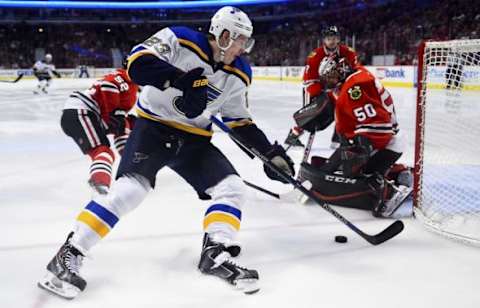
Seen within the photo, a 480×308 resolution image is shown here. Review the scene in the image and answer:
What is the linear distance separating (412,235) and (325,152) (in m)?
2.13

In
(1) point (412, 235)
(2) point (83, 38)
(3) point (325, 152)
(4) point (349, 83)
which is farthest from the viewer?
(2) point (83, 38)

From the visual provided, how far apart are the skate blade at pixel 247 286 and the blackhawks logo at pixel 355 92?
1.13 meters

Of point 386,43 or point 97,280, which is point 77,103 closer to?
point 97,280

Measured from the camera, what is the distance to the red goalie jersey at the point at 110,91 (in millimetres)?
2693

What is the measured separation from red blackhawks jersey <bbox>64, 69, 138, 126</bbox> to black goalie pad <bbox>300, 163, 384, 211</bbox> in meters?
1.10

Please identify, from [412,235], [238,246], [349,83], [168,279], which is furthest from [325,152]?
[168,279]

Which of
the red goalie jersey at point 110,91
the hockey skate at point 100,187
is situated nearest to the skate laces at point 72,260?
the hockey skate at point 100,187

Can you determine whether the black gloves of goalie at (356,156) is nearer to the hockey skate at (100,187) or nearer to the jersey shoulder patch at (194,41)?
the jersey shoulder patch at (194,41)

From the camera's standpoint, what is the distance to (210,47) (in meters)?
1.71

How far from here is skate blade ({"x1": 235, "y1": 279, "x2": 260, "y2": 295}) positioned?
5.25ft

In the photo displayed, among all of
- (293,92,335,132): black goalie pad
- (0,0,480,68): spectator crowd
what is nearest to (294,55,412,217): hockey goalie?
(293,92,335,132): black goalie pad

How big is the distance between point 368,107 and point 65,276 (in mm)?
1519

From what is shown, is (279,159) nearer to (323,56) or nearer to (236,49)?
(236,49)

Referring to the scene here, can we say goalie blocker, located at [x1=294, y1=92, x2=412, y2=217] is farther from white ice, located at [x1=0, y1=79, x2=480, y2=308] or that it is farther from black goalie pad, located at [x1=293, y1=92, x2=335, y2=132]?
black goalie pad, located at [x1=293, y1=92, x2=335, y2=132]
